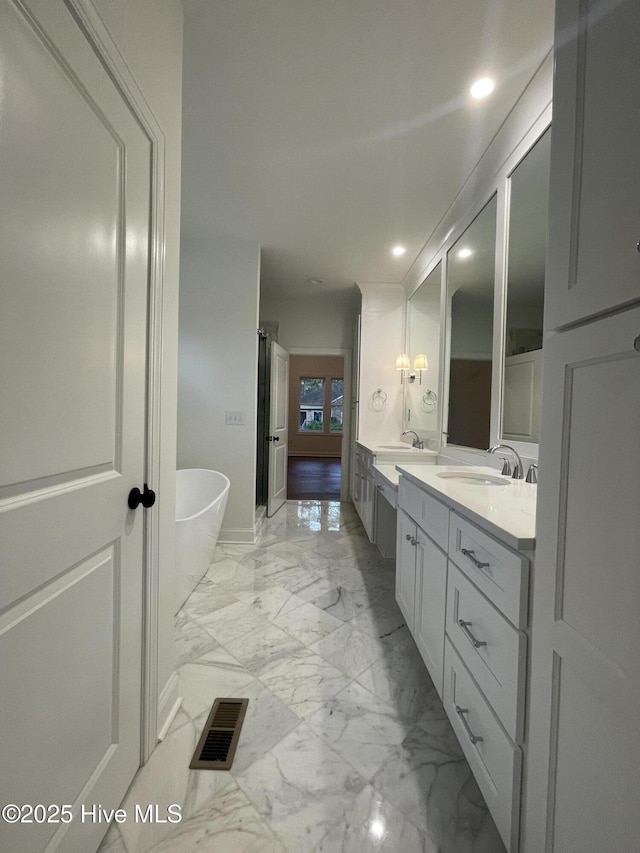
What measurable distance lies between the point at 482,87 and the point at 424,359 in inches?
84.8

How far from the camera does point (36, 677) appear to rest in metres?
0.75

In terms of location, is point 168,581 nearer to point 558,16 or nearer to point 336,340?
point 558,16

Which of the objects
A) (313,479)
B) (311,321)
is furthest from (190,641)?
(313,479)

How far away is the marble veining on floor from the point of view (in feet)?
3.48

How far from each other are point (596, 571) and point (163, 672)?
1.39 meters

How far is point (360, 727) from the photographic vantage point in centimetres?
144

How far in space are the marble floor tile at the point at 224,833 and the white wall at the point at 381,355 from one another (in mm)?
3477

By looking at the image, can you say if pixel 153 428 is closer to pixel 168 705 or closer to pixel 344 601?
pixel 168 705

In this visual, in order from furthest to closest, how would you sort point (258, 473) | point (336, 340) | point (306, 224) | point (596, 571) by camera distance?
point (336, 340) → point (258, 473) → point (306, 224) → point (596, 571)

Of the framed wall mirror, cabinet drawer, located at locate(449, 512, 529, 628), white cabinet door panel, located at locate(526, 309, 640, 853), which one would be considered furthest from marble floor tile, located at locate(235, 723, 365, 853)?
the framed wall mirror

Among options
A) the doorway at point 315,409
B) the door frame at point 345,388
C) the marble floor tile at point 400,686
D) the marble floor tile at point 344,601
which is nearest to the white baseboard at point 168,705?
the marble floor tile at point 400,686

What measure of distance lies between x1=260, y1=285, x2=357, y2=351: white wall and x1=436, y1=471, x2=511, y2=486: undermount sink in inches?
138

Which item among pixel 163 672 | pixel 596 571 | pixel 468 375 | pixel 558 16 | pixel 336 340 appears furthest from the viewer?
pixel 336 340

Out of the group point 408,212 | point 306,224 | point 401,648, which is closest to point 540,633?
point 401,648
